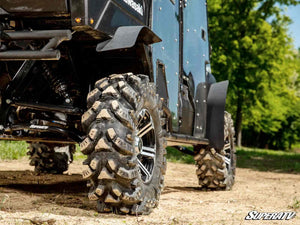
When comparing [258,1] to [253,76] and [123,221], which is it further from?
[123,221]

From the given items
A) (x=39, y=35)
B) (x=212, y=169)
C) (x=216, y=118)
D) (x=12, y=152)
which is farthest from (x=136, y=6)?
(x=12, y=152)

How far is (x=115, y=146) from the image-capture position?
307 centimetres

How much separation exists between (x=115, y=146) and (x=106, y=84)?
0.48 metres

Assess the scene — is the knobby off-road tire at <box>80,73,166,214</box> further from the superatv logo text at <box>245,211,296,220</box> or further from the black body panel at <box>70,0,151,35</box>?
the superatv logo text at <box>245,211,296,220</box>

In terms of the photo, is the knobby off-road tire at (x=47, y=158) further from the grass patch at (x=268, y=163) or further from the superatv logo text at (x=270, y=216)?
the grass patch at (x=268, y=163)

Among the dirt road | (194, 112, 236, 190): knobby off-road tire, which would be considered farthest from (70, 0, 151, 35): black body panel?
(194, 112, 236, 190): knobby off-road tire

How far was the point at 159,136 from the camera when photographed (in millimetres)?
3859

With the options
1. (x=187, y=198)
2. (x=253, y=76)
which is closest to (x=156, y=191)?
(x=187, y=198)

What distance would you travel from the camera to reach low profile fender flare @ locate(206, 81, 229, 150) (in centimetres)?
583

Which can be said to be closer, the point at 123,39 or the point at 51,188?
the point at 123,39

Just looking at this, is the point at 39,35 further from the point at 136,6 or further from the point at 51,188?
the point at 51,188

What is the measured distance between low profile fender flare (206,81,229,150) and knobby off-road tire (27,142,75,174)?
6.84ft

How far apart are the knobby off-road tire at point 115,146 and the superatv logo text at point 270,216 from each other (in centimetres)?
82

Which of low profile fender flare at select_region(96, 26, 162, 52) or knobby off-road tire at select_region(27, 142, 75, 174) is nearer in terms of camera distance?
low profile fender flare at select_region(96, 26, 162, 52)
